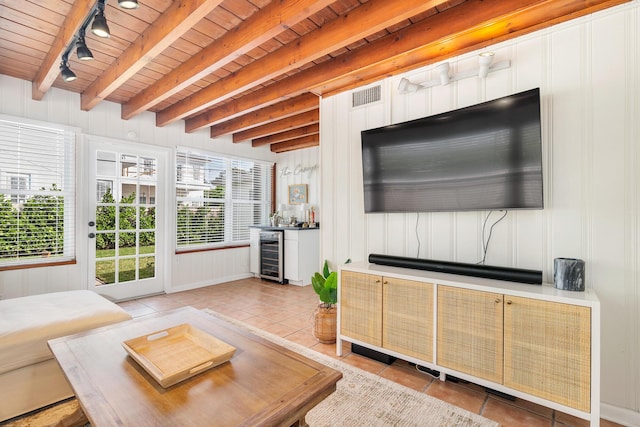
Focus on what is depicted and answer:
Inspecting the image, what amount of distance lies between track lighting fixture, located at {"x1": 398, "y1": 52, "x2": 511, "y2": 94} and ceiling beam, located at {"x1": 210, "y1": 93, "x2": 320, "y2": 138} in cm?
123

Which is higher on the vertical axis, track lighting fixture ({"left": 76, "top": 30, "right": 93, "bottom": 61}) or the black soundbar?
track lighting fixture ({"left": 76, "top": 30, "right": 93, "bottom": 61})

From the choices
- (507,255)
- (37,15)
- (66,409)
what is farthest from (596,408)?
(37,15)

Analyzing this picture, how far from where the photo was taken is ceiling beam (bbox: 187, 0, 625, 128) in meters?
1.90

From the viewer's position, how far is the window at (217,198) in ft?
15.6

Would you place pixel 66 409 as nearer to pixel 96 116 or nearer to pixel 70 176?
pixel 70 176

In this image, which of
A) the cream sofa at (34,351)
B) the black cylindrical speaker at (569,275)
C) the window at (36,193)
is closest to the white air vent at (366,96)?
the black cylindrical speaker at (569,275)

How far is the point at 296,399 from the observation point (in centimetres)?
109

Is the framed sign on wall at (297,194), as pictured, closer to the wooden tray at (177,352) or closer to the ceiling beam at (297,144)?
the ceiling beam at (297,144)

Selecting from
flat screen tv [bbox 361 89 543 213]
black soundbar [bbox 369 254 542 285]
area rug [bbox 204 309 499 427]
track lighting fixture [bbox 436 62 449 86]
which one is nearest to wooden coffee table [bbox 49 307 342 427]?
area rug [bbox 204 309 499 427]

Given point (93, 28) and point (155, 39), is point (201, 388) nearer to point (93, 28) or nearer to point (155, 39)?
point (93, 28)

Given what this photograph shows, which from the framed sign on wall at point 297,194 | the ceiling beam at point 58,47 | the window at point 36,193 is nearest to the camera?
the ceiling beam at point 58,47

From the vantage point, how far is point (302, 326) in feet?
10.5

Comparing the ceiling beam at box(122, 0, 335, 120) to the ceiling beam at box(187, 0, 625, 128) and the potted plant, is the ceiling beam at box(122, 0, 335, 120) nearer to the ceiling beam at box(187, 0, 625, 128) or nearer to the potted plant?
the ceiling beam at box(187, 0, 625, 128)

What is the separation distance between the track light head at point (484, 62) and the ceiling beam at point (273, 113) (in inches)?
70.0
